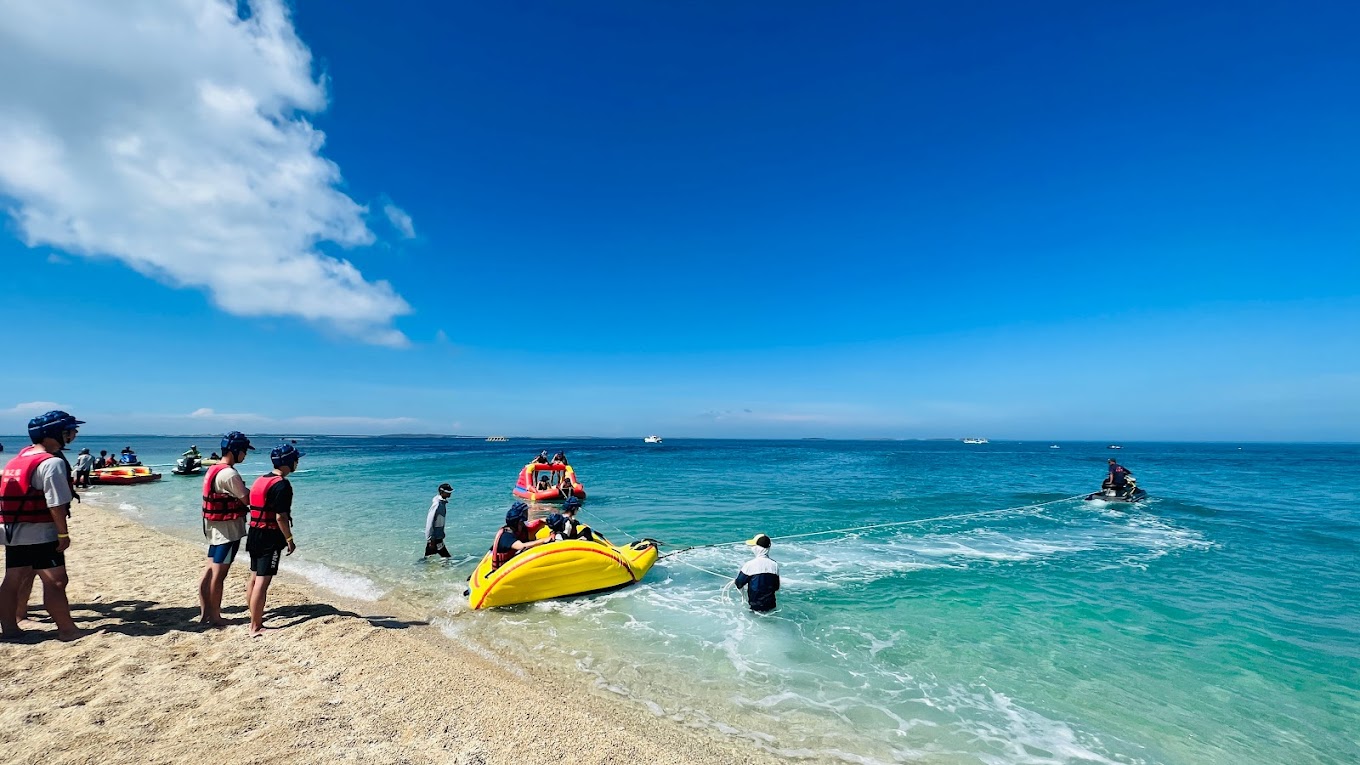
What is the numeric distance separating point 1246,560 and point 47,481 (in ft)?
73.8

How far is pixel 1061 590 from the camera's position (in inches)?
423

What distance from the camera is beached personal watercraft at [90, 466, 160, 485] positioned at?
89.7 feet

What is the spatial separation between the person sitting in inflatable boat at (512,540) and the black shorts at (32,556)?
16.3 feet

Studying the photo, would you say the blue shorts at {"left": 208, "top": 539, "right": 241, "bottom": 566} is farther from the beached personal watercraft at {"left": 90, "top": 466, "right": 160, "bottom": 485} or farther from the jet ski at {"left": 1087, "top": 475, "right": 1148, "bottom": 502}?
the beached personal watercraft at {"left": 90, "top": 466, "right": 160, "bottom": 485}

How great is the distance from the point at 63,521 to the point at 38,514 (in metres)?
0.35

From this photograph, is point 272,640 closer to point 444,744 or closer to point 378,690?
point 378,690

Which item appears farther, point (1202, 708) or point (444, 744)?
point (1202, 708)

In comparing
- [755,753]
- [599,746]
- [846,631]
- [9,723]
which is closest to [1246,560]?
[846,631]

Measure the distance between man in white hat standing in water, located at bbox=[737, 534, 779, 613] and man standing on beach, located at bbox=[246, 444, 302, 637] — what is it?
646cm

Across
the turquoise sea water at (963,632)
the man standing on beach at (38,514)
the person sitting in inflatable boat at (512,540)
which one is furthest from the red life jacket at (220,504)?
the person sitting in inflatable boat at (512,540)

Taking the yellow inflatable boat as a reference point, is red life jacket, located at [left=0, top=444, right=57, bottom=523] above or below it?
above

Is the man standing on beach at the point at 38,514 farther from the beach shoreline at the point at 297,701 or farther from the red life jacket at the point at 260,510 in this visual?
the red life jacket at the point at 260,510

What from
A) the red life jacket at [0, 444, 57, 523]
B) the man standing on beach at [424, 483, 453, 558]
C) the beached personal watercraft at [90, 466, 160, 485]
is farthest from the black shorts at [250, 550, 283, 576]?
the beached personal watercraft at [90, 466, 160, 485]

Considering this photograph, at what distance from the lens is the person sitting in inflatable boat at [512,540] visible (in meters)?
9.04
